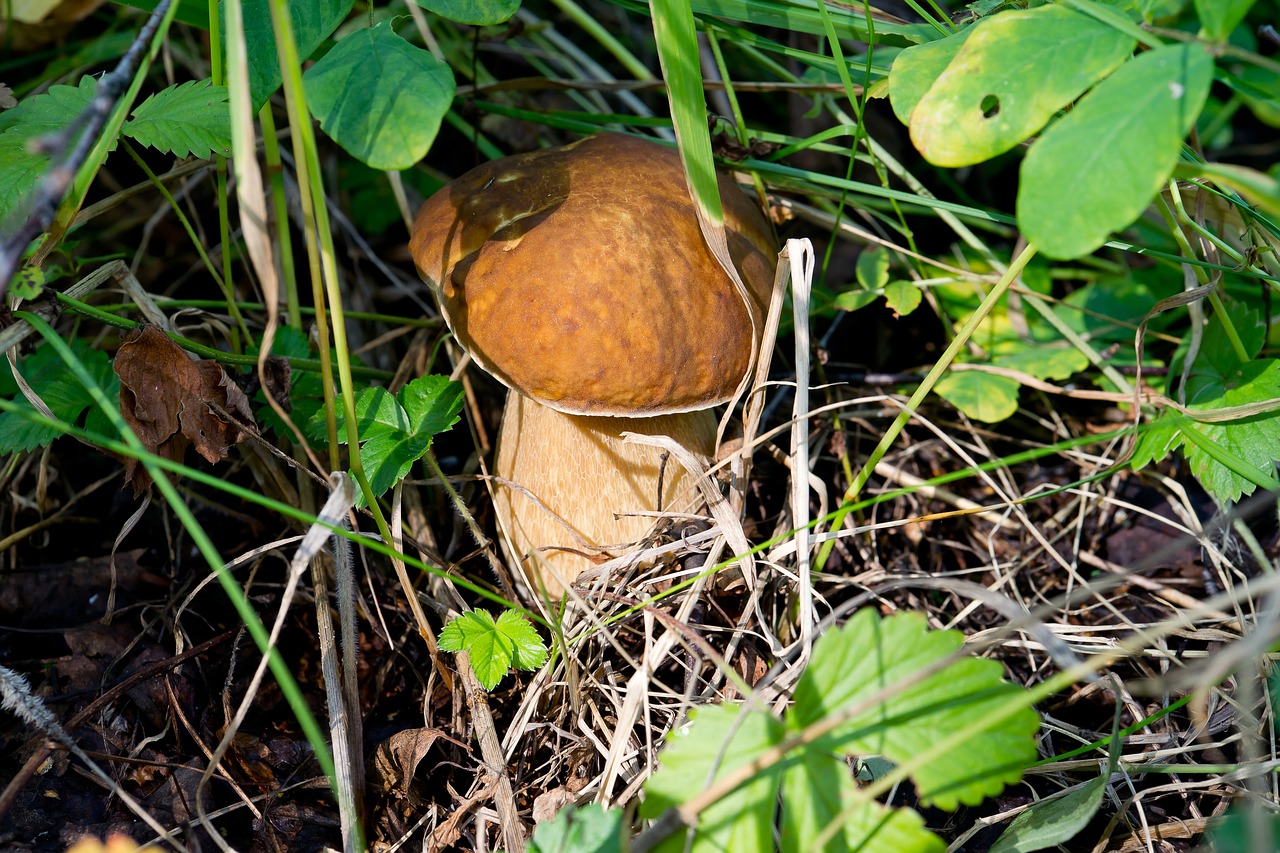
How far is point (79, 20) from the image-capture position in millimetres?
2143

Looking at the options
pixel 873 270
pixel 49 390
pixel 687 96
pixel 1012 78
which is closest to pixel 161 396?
pixel 49 390

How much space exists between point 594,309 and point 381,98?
378 mm

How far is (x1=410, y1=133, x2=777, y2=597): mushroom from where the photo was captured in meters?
1.20

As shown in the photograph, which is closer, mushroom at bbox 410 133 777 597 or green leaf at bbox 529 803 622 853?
green leaf at bbox 529 803 622 853

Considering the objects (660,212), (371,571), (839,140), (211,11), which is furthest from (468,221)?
(839,140)

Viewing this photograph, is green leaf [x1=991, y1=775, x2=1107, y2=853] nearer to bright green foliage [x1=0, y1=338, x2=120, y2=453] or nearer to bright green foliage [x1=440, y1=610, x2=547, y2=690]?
bright green foliage [x1=440, y1=610, x2=547, y2=690]

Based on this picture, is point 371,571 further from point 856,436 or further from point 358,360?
point 856,436

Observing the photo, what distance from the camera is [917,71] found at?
3.72 ft

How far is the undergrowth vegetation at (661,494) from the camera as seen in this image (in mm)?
913

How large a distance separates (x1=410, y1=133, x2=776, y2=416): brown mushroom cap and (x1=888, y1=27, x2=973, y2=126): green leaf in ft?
1.10

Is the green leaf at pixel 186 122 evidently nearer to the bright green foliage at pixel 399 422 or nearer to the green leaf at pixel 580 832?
the bright green foliage at pixel 399 422

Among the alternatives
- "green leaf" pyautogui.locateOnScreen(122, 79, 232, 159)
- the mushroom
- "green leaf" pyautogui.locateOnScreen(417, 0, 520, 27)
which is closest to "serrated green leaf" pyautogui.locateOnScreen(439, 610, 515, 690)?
the mushroom

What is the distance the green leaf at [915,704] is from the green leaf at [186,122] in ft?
3.58

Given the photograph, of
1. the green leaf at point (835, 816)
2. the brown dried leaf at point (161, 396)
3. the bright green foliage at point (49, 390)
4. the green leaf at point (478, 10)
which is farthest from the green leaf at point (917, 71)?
the bright green foliage at point (49, 390)
